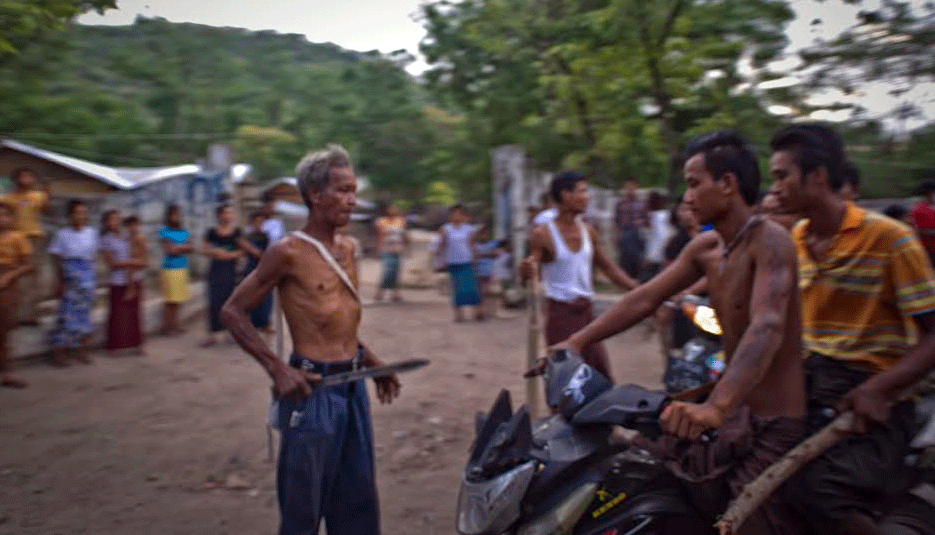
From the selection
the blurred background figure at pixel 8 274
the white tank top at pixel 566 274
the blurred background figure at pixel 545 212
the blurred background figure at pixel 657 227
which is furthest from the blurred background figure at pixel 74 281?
the blurred background figure at pixel 657 227

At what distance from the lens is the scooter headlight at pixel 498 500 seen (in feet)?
8.41

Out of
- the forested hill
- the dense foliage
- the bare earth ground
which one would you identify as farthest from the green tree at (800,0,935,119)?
the forested hill

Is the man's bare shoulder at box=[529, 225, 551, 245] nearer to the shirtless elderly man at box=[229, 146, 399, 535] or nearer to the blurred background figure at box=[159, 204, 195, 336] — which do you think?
the shirtless elderly man at box=[229, 146, 399, 535]

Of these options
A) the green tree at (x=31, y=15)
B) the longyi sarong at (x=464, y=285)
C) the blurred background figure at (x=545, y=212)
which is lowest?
the longyi sarong at (x=464, y=285)

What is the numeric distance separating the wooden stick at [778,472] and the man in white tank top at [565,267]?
9.50 feet

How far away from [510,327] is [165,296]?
431 centimetres

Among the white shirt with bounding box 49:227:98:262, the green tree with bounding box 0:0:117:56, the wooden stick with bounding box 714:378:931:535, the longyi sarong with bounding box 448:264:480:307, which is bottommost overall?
the longyi sarong with bounding box 448:264:480:307

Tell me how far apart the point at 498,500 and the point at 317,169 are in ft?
4.81

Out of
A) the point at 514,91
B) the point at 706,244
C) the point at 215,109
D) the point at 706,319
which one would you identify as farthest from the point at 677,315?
the point at 215,109

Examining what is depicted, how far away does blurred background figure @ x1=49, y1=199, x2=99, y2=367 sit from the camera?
30.3 feet

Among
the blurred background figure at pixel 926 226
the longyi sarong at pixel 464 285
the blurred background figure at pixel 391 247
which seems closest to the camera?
the blurred background figure at pixel 926 226

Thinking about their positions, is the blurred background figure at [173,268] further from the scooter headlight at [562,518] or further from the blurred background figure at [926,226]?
the scooter headlight at [562,518]

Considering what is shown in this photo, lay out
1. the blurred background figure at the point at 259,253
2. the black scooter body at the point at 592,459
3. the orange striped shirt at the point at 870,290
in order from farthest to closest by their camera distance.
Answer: the blurred background figure at the point at 259,253
the orange striped shirt at the point at 870,290
the black scooter body at the point at 592,459

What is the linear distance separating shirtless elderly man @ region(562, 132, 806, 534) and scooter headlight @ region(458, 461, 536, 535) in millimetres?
446
